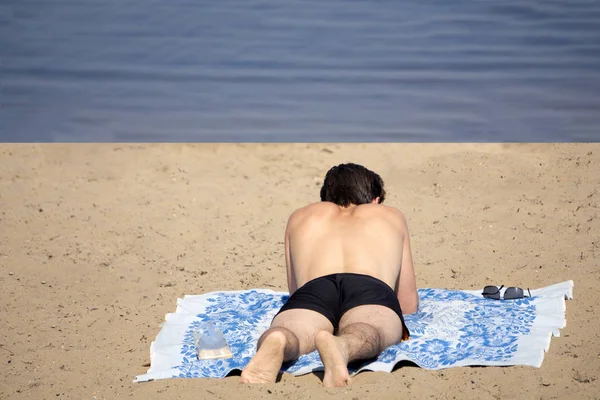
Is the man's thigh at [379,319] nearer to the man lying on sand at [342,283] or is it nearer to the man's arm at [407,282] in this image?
the man lying on sand at [342,283]

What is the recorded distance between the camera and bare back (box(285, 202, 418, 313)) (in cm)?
454

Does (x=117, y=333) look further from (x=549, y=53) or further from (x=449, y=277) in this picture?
(x=549, y=53)

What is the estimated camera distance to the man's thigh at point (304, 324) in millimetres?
4137

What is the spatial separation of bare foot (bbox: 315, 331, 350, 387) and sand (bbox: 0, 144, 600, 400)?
2.5 inches

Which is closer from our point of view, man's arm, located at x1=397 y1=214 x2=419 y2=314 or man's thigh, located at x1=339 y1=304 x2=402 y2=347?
man's thigh, located at x1=339 y1=304 x2=402 y2=347

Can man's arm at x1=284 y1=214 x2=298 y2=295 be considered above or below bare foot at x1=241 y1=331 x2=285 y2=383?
above

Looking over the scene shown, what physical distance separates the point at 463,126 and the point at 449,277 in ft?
10.6

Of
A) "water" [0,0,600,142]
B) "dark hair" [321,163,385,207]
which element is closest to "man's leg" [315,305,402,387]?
"dark hair" [321,163,385,207]

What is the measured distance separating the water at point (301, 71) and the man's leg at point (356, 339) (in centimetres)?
419

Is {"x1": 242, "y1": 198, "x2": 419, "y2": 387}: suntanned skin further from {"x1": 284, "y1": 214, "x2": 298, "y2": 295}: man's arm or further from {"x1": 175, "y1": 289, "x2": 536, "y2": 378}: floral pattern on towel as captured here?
{"x1": 175, "y1": 289, "x2": 536, "y2": 378}: floral pattern on towel

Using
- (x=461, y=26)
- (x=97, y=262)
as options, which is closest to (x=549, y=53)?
(x=461, y=26)

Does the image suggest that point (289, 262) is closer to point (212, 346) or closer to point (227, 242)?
point (212, 346)

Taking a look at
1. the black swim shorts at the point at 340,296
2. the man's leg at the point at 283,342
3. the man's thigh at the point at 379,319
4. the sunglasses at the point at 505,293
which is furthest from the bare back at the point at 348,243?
the sunglasses at the point at 505,293

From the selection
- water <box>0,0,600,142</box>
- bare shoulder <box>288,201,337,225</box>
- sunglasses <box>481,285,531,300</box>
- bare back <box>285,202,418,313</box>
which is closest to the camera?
bare back <box>285,202,418,313</box>
